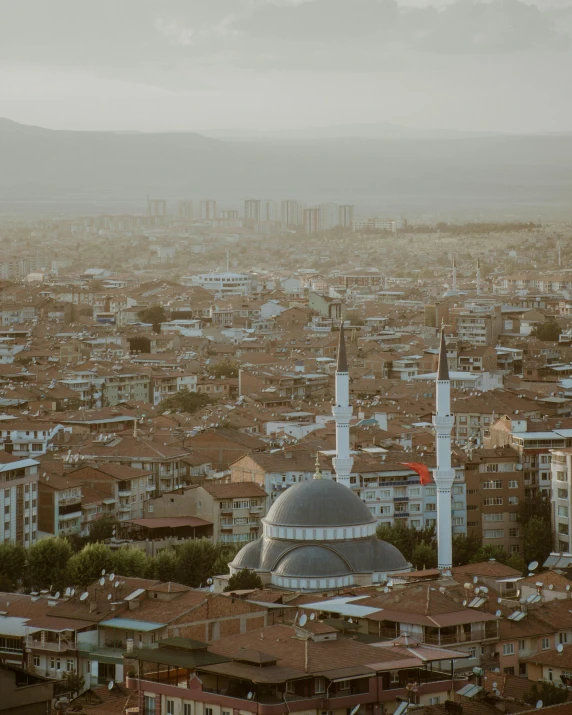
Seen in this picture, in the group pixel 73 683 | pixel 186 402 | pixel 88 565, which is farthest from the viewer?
pixel 186 402

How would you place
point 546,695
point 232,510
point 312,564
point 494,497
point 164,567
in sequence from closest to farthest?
1. point 546,695
2. point 312,564
3. point 164,567
4. point 232,510
5. point 494,497

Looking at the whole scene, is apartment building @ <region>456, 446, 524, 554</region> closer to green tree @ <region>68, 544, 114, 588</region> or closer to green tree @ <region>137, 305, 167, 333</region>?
green tree @ <region>68, 544, 114, 588</region>

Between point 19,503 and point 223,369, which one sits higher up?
point 19,503

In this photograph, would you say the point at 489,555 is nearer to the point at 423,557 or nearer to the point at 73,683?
the point at 423,557

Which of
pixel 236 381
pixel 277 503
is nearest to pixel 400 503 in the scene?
pixel 277 503

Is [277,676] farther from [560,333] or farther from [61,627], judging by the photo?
[560,333]

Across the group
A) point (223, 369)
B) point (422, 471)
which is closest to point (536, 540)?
point (422, 471)
